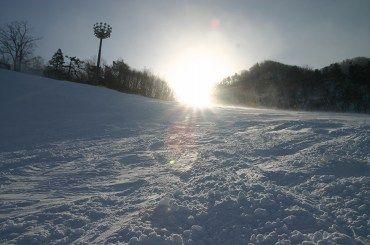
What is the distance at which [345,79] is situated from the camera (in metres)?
51.8

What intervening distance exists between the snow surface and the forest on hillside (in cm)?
4267

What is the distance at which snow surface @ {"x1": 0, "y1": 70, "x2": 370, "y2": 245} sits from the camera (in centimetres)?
436

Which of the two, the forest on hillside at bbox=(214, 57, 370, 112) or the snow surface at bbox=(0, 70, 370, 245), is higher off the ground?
the forest on hillside at bbox=(214, 57, 370, 112)

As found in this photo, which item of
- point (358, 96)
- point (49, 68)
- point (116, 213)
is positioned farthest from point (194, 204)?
point (49, 68)

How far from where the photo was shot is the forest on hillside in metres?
49.7

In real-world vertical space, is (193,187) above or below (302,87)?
below

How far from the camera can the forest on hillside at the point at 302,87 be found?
163 feet

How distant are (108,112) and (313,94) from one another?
41.9 m

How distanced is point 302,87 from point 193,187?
53.3m

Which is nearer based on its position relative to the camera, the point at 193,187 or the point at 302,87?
the point at 193,187

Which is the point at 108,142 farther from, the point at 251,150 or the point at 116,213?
the point at 116,213

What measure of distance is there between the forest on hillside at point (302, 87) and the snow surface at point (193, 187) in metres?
42.7

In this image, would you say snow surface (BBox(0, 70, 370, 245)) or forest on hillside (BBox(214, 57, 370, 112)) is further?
forest on hillside (BBox(214, 57, 370, 112))

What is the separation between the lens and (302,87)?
5547 centimetres
